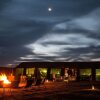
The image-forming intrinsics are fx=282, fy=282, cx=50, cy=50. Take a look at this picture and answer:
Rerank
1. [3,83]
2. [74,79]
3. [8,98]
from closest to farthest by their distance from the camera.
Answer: [8,98] → [3,83] → [74,79]

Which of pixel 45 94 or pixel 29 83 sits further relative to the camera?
pixel 29 83

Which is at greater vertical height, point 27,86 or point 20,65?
point 20,65

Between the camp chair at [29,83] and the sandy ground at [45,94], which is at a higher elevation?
the camp chair at [29,83]

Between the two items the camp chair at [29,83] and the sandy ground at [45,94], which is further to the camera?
the camp chair at [29,83]

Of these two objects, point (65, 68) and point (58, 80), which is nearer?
point (58, 80)

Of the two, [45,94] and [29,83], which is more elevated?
[29,83]

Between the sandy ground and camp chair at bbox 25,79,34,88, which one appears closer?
the sandy ground

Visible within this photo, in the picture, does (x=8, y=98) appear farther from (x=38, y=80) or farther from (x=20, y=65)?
(x=20, y=65)

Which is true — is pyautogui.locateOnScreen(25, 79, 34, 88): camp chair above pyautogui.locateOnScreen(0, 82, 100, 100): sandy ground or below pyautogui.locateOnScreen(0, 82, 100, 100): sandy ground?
above

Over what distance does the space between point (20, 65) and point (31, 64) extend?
2308 mm

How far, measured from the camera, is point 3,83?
67.7ft

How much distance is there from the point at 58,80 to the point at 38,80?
1232cm

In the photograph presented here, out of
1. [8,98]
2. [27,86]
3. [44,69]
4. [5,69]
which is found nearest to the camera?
[8,98]

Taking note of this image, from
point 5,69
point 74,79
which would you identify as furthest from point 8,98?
point 5,69
